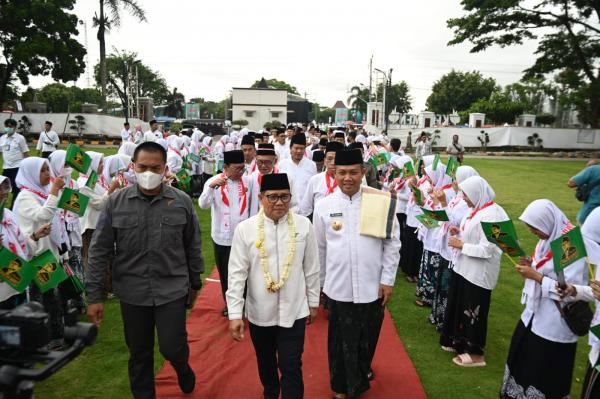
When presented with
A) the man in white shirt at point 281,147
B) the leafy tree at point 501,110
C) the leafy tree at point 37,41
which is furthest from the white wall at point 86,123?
the leafy tree at point 501,110

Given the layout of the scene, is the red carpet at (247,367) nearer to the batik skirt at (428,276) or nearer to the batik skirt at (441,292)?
the batik skirt at (441,292)

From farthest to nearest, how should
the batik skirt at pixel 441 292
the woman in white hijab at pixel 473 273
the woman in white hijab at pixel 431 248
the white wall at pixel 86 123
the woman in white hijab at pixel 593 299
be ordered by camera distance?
→ the white wall at pixel 86 123 → the woman in white hijab at pixel 431 248 → the batik skirt at pixel 441 292 → the woman in white hijab at pixel 473 273 → the woman in white hijab at pixel 593 299

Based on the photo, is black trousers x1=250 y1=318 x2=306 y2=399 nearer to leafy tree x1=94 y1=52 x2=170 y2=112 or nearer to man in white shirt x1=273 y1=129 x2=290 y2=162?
man in white shirt x1=273 y1=129 x2=290 y2=162

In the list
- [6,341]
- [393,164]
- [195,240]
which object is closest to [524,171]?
[393,164]

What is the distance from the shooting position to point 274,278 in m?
3.32

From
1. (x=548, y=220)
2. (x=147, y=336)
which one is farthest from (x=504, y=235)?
(x=147, y=336)

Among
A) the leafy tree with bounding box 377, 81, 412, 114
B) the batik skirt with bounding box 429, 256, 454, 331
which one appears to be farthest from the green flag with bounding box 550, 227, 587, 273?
the leafy tree with bounding box 377, 81, 412, 114

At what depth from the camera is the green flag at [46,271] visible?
375cm

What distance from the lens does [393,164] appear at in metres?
7.87

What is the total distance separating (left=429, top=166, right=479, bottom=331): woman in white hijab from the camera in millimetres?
4965

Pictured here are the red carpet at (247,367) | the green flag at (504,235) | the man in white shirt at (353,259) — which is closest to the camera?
the green flag at (504,235)

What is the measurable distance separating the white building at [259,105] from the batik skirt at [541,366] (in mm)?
60420

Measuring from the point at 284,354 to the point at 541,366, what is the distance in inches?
75.6

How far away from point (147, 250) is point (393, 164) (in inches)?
212
